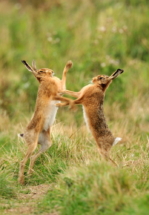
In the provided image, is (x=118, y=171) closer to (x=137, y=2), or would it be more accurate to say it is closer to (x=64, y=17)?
(x=137, y=2)

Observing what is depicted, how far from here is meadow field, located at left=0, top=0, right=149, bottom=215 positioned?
20.5ft

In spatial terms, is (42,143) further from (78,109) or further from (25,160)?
(78,109)

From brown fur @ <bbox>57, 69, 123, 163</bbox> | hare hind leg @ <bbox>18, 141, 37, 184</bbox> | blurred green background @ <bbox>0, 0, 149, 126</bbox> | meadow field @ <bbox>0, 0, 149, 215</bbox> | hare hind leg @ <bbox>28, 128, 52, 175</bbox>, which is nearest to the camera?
meadow field @ <bbox>0, 0, 149, 215</bbox>

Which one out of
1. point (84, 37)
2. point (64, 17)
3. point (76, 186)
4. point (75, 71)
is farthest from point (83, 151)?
point (64, 17)

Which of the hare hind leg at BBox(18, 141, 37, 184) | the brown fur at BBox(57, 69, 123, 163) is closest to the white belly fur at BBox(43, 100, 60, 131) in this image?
the hare hind leg at BBox(18, 141, 37, 184)

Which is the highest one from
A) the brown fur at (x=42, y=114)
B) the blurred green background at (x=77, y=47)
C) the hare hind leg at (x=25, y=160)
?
the blurred green background at (x=77, y=47)

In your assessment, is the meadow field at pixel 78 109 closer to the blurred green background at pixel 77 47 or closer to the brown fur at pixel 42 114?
the blurred green background at pixel 77 47

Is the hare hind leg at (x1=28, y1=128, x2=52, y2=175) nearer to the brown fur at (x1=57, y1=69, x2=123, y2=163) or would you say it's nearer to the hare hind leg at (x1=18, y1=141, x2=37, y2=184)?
the hare hind leg at (x1=18, y1=141, x2=37, y2=184)

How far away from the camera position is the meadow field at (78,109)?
246 inches

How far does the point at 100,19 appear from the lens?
52.5 feet

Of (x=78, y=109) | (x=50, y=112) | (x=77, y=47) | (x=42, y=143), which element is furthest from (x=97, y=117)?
(x=77, y=47)

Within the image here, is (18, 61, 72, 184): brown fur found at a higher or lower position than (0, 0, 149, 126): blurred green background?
lower

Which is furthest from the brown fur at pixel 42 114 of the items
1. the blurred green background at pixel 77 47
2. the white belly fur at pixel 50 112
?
the blurred green background at pixel 77 47

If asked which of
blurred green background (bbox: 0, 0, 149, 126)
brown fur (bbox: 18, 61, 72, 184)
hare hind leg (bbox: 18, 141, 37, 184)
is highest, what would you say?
blurred green background (bbox: 0, 0, 149, 126)
